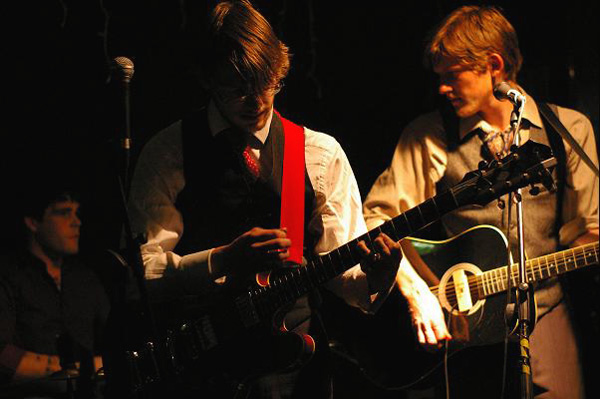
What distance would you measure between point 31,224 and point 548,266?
2.92m

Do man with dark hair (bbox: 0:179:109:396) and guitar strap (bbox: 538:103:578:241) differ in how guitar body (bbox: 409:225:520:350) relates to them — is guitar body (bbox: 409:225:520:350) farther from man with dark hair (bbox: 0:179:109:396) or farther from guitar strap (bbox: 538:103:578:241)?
man with dark hair (bbox: 0:179:109:396)

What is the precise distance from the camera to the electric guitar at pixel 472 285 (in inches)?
131

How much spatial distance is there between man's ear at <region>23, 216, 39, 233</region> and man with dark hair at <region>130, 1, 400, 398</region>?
6.04 feet

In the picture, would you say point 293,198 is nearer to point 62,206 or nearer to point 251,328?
point 251,328

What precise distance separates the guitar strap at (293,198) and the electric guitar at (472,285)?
33.7 inches

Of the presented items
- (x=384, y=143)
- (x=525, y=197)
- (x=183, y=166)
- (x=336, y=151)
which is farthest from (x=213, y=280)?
(x=384, y=143)

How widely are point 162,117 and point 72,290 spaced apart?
121cm

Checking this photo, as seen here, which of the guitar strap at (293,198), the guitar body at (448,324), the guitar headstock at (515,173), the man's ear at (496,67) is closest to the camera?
the guitar headstock at (515,173)

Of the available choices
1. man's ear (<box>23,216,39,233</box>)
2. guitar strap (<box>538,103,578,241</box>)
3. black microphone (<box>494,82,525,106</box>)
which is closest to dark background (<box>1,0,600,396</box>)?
man's ear (<box>23,216,39,233</box>)

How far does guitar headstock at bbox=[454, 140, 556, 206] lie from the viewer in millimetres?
2686

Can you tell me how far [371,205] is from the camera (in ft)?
11.9

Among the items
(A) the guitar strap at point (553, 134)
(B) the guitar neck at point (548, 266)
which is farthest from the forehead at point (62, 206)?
(B) the guitar neck at point (548, 266)

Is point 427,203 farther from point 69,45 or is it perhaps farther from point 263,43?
point 69,45

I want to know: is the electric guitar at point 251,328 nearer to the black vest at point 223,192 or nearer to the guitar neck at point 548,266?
the black vest at point 223,192
